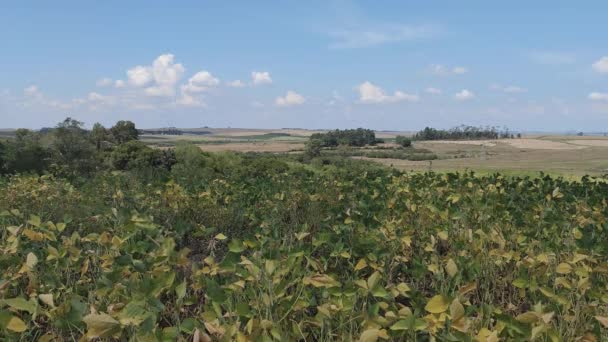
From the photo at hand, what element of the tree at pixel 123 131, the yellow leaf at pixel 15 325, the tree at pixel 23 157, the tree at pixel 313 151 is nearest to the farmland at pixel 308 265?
the yellow leaf at pixel 15 325

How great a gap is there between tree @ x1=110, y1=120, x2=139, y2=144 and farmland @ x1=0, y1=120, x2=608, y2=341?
5888cm

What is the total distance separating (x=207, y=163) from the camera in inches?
1328

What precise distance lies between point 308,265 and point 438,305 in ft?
3.63

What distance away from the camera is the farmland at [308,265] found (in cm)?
212

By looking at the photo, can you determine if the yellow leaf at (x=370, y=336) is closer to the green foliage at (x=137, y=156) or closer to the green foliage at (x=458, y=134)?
the green foliage at (x=137, y=156)

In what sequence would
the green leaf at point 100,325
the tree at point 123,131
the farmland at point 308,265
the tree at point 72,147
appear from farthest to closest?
the tree at point 123,131 < the tree at point 72,147 < the farmland at point 308,265 < the green leaf at point 100,325

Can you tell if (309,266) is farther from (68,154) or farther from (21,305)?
(68,154)

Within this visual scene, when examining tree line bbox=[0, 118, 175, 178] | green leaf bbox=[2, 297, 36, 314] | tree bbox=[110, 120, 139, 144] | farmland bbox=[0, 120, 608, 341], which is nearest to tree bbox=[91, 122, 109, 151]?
tree bbox=[110, 120, 139, 144]

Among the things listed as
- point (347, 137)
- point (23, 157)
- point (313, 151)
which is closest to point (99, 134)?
point (313, 151)

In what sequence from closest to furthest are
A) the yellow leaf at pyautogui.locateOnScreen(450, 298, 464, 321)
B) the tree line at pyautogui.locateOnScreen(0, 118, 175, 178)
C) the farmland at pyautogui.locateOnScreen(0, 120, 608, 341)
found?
the yellow leaf at pyautogui.locateOnScreen(450, 298, 464, 321) < the farmland at pyautogui.locateOnScreen(0, 120, 608, 341) < the tree line at pyautogui.locateOnScreen(0, 118, 175, 178)

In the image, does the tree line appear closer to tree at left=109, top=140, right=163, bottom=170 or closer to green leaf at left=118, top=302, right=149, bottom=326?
tree at left=109, top=140, right=163, bottom=170

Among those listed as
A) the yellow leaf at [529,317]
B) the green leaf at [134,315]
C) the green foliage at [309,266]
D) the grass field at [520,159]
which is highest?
the green leaf at [134,315]

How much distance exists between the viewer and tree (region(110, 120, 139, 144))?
6406cm

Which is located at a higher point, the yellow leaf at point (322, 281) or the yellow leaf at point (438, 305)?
the yellow leaf at point (438, 305)
